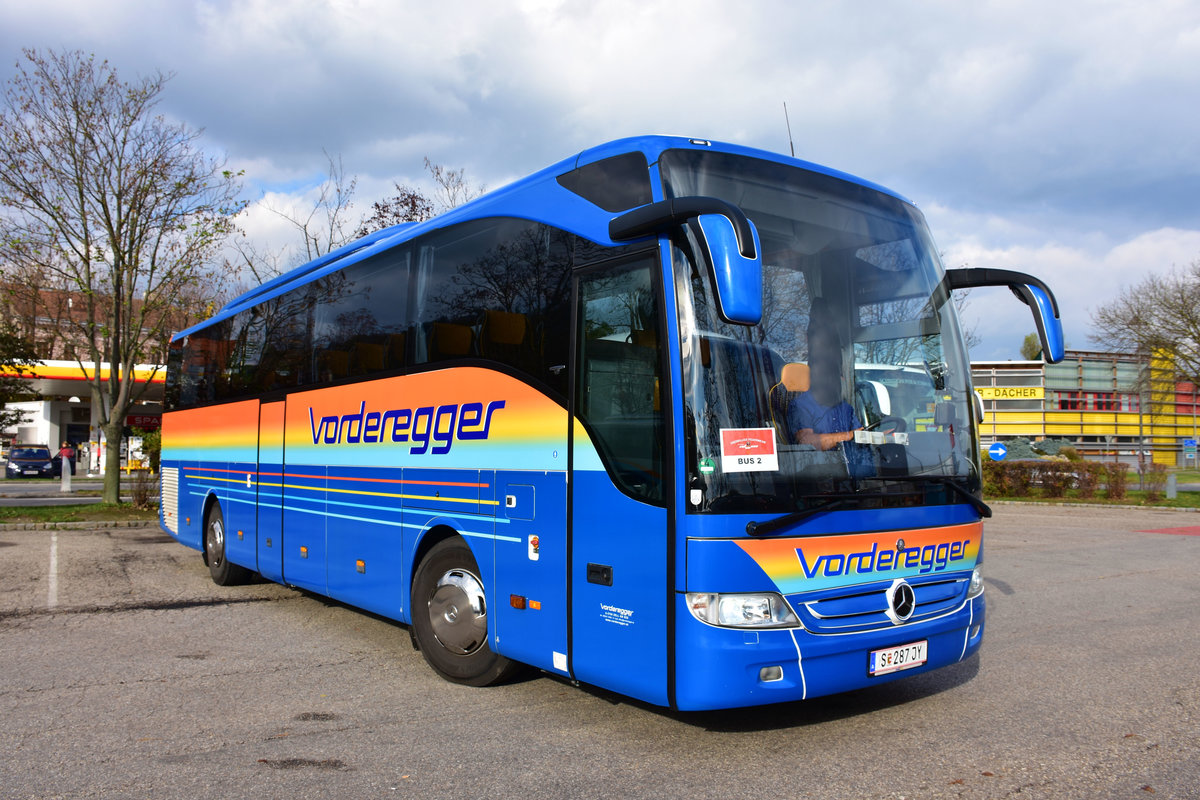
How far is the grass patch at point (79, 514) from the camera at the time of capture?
59.7 ft

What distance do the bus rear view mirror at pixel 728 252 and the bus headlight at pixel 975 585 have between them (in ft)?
8.12

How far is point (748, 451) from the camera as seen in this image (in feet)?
14.4

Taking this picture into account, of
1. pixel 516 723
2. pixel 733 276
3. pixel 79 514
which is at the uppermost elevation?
pixel 733 276

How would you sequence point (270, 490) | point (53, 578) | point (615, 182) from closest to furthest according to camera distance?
point (615, 182) < point (270, 490) < point (53, 578)

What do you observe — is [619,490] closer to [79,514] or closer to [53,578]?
[53,578]

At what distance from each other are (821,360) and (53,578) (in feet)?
33.6

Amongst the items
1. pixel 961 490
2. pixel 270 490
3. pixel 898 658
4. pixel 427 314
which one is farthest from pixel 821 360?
pixel 270 490

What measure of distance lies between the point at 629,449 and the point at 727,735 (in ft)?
5.59

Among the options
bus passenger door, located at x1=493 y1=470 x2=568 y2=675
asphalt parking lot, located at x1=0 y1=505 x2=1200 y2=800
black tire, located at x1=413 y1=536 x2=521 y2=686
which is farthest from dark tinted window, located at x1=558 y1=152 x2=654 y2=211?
asphalt parking lot, located at x1=0 y1=505 x2=1200 y2=800

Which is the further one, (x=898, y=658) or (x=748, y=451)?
(x=898, y=658)

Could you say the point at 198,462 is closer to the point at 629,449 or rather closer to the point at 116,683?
the point at 116,683

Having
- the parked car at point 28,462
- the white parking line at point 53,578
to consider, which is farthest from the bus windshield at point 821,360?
A: the parked car at point 28,462

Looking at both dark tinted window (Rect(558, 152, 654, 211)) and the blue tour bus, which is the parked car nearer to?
the blue tour bus

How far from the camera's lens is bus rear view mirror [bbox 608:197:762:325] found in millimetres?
3902
